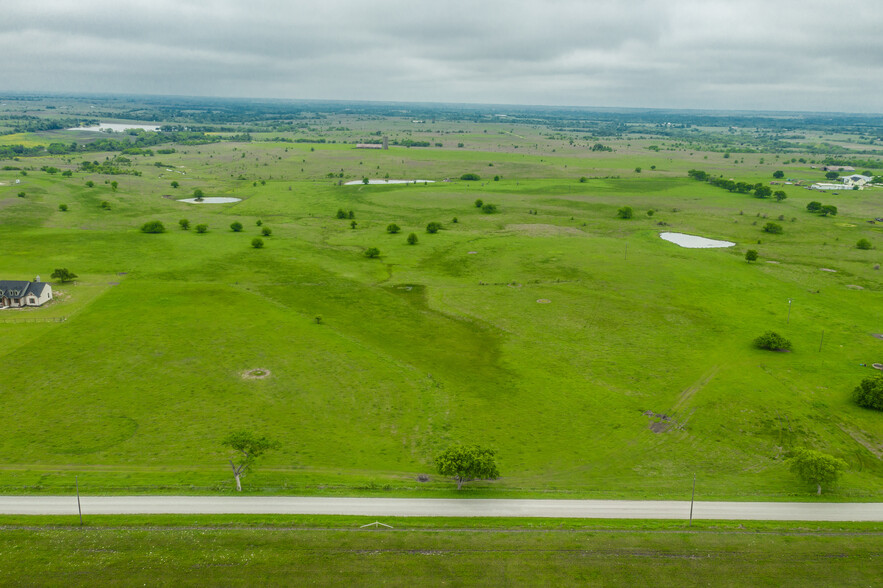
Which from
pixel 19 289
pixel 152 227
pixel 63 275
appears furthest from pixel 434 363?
pixel 152 227

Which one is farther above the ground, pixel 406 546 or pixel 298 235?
pixel 298 235

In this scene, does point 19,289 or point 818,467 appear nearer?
point 818,467

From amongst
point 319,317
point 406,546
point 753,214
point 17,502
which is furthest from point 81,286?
point 753,214

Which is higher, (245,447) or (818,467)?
(245,447)

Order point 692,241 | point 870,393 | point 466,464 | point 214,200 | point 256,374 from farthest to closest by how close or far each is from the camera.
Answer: point 214,200 < point 692,241 < point 256,374 < point 870,393 < point 466,464

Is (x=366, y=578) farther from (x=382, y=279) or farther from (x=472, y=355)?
(x=382, y=279)

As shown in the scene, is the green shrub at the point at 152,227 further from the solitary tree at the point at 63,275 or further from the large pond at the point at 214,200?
the large pond at the point at 214,200

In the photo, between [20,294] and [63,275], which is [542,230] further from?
[20,294]
